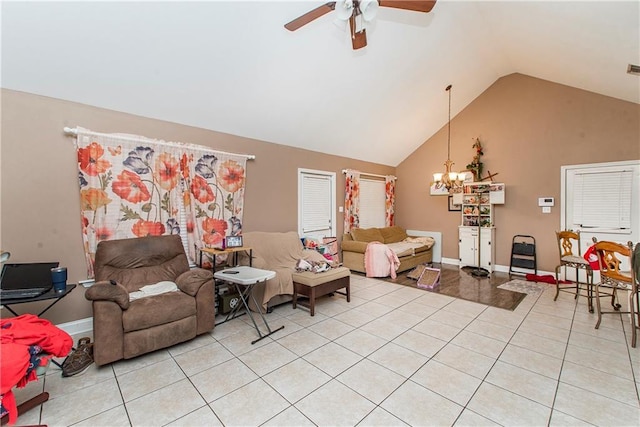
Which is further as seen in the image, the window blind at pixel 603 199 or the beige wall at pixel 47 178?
the window blind at pixel 603 199

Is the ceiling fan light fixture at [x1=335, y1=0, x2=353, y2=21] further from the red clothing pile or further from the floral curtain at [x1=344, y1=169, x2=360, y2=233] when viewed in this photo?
the floral curtain at [x1=344, y1=169, x2=360, y2=233]

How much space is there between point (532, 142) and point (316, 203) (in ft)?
14.1

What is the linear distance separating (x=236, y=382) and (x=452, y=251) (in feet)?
18.3

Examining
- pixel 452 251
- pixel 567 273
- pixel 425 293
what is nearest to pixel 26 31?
pixel 425 293

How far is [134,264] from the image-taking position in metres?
2.94

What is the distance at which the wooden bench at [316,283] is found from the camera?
3.42 m

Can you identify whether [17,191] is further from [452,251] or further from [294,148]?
[452,251]

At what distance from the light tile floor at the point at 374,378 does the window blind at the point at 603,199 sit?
81.7 inches

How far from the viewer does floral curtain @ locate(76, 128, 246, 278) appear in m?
2.94

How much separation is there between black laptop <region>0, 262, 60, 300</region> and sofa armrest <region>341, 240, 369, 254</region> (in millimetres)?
4282

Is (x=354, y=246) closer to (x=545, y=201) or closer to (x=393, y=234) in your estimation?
(x=393, y=234)

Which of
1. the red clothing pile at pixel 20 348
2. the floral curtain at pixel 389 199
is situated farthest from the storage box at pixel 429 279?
the red clothing pile at pixel 20 348

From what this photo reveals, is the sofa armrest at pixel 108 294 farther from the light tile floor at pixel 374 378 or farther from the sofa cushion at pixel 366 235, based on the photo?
the sofa cushion at pixel 366 235

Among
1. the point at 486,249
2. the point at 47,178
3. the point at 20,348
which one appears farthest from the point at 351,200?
the point at 20,348
